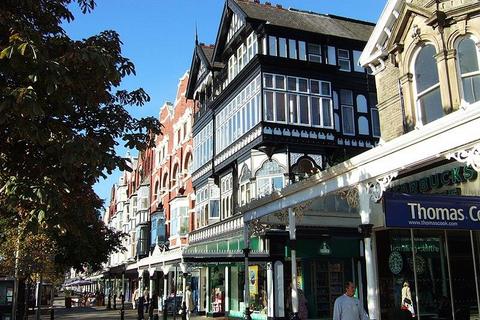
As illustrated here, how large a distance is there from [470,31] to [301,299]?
346 inches

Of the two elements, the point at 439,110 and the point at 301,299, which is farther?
the point at 301,299

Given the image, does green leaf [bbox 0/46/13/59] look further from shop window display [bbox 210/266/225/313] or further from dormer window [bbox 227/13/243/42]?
shop window display [bbox 210/266/225/313]

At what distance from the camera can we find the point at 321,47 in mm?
26062

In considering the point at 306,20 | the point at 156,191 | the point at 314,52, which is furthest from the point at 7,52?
the point at 156,191

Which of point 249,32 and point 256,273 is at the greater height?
point 249,32

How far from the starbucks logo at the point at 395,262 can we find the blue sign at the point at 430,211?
506cm

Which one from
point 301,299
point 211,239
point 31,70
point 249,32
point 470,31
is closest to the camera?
point 31,70

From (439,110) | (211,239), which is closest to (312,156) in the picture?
(211,239)

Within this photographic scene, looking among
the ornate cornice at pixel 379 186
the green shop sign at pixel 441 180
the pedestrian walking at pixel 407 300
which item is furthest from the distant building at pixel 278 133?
the ornate cornice at pixel 379 186

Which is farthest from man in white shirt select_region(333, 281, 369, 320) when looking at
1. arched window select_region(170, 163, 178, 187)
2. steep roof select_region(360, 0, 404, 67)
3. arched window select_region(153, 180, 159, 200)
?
arched window select_region(153, 180, 159, 200)

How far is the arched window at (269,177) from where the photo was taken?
78.0 ft

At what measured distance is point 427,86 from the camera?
1412 centimetres

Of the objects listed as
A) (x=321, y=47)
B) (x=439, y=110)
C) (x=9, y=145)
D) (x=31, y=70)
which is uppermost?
(x=321, y=47)

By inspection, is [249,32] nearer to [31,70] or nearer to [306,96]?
[306,96]
